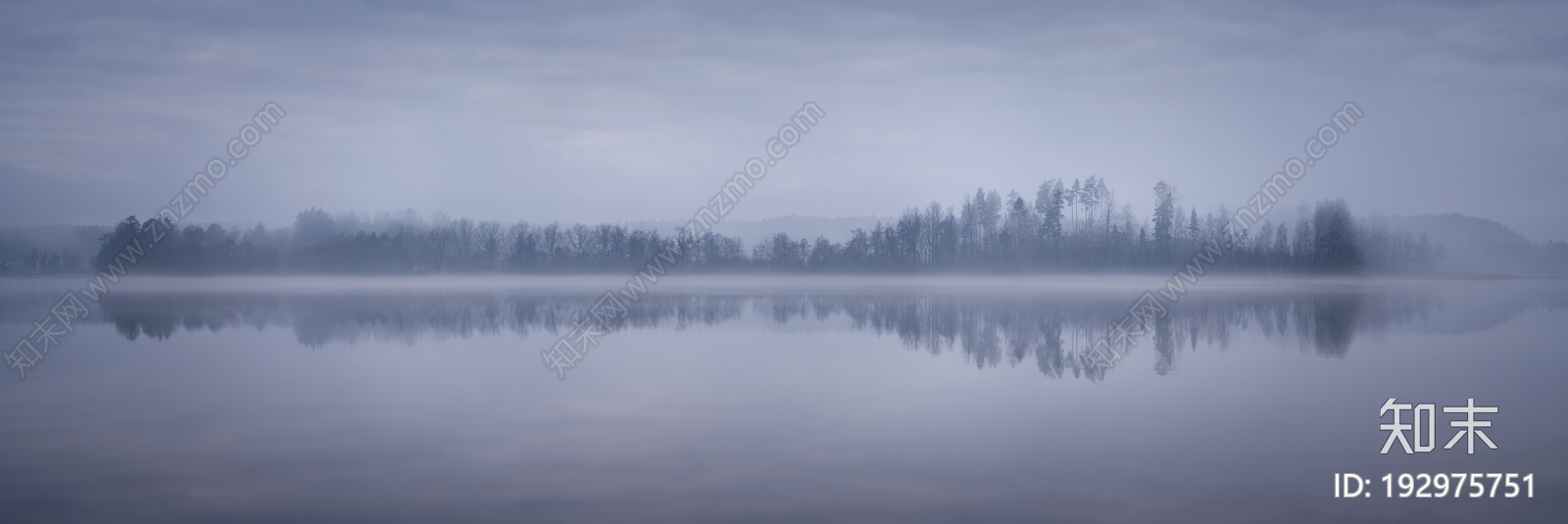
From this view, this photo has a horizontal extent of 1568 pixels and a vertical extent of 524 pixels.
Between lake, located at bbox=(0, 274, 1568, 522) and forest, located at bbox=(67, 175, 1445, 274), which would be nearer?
lake, located at bbox=(0, 274, 1568, 522)

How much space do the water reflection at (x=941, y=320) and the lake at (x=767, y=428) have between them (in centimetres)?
32

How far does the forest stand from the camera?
75.9 metres

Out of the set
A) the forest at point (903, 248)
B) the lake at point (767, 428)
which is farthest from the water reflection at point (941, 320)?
the forest at point (903, 248)

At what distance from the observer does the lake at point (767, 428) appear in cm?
626

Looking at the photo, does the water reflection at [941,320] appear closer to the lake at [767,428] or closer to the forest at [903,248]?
the lake at [767,428]

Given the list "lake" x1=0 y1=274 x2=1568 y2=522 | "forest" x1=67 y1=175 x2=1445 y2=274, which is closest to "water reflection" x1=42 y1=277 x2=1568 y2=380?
"lake" x1=0 y1=274 x2=1568 y2=522

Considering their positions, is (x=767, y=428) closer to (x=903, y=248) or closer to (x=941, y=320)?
(x=941, y=320)

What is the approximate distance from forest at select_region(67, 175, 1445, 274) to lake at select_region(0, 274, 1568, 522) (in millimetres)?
61205

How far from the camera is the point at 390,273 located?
88.1 metres

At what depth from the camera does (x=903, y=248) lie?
289 feet

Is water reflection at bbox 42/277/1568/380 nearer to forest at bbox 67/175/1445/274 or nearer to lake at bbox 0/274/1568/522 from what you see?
lake at bbox 0/274/1568/522

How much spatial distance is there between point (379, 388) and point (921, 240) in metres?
78.9

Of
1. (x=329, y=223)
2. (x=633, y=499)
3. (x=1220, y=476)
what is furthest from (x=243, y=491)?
(x=329, y=223)

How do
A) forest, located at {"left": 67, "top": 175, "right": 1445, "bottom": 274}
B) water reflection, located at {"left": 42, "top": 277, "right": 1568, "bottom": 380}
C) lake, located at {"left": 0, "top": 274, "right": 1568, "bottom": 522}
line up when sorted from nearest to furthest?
lake, located at {"left": 0, "top": 274, "right": 1568, "bottom": 522} → water reflection, located at {"left": 42, "top": 277, "right": 1568, "bottom": 380} → forest, located at {"left": 67, "top": 175, "right": 1445, "bottom": 274}
